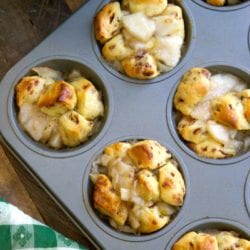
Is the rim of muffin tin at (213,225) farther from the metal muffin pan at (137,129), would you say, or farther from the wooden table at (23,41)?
the wooden table at (23,41)

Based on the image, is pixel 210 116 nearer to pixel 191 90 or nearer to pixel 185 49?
pixel 191 90

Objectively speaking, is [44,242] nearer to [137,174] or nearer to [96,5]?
[137,174]

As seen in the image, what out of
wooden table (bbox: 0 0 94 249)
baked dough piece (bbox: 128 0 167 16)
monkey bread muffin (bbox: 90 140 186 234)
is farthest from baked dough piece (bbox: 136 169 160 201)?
baked dough piece (bbox: 128 0 167 16)

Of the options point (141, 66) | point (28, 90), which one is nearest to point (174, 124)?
point (141, 66)

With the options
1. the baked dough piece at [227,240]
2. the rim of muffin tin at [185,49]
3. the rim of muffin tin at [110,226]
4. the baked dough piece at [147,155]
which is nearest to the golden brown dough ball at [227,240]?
the baked dough piece at [227,240]

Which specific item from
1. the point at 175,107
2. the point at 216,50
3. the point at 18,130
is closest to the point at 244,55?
the point at 216,50

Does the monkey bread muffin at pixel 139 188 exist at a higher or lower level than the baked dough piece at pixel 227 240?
higher
